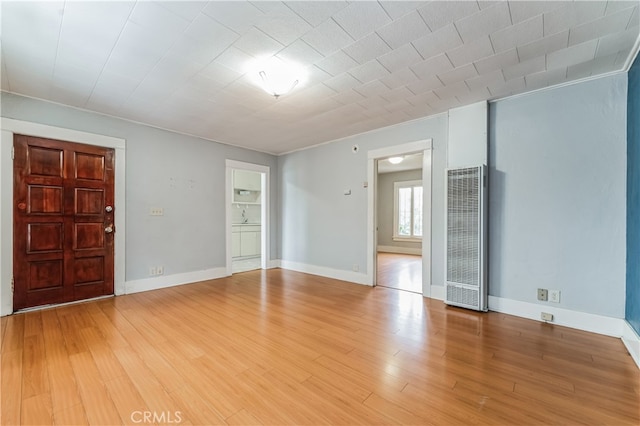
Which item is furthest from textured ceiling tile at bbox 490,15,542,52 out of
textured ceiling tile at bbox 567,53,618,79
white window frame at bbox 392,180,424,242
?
white window frame at bbox 392,180,424,242

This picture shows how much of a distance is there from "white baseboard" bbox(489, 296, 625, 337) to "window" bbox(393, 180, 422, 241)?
16.7 feet

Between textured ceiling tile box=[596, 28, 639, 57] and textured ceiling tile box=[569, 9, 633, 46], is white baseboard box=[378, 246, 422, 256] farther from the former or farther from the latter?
textured ceiling tile box=[569, 9, 633, 46]

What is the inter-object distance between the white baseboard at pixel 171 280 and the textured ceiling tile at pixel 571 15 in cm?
528

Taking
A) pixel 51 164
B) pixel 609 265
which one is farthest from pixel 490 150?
pixel 51 164

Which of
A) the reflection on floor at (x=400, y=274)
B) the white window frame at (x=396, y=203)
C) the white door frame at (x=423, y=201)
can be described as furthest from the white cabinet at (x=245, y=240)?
the white window frame at (x=396, y=203)

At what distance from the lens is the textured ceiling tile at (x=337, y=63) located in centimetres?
236

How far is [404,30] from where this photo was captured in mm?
2041

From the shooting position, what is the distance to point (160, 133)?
4.32 m

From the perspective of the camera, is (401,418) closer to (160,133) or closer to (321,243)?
(321,243)

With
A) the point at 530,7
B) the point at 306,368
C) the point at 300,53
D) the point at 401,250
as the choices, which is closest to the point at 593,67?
the point at 530,7

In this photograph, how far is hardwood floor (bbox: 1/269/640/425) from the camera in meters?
1.56

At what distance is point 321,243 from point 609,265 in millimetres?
3847

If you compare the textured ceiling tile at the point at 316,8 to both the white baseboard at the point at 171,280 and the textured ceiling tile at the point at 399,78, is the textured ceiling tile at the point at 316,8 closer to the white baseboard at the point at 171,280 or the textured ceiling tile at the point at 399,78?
the textured ceiling tile at the point at 399,78

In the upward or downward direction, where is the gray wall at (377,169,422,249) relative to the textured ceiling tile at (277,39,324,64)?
downward
